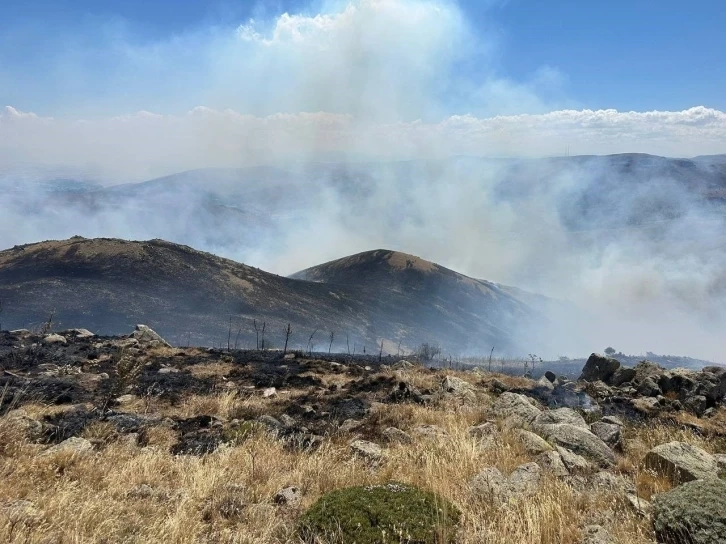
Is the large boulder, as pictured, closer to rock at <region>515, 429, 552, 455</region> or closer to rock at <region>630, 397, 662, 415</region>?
rock at <region>515, 429, 552, 455</region>

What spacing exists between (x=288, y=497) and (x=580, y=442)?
21.3 feet

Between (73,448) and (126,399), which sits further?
(126,399)

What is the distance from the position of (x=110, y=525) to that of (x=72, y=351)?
88.9ft

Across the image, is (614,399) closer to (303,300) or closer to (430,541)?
(430,541)

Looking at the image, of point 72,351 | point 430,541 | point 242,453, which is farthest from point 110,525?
point 72,351

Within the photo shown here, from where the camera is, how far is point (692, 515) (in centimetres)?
470

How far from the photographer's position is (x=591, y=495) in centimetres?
605

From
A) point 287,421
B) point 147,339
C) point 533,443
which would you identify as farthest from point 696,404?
point 147,339

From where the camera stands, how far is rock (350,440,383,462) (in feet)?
27.5

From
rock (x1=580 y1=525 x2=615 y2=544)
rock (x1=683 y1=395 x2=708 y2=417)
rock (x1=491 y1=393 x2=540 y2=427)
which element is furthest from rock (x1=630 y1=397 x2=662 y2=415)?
rock (x1=580 y1=525 x2=615 y2=544)

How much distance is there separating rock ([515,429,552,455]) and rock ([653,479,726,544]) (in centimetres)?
337

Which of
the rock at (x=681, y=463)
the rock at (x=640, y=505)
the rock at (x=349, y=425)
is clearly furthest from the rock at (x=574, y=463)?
the rock at (x=349, y=425)

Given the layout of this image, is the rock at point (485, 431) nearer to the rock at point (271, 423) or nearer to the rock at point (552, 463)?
the rock at point (552, 463)

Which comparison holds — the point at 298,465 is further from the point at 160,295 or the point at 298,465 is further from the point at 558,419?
the point at 160,295
